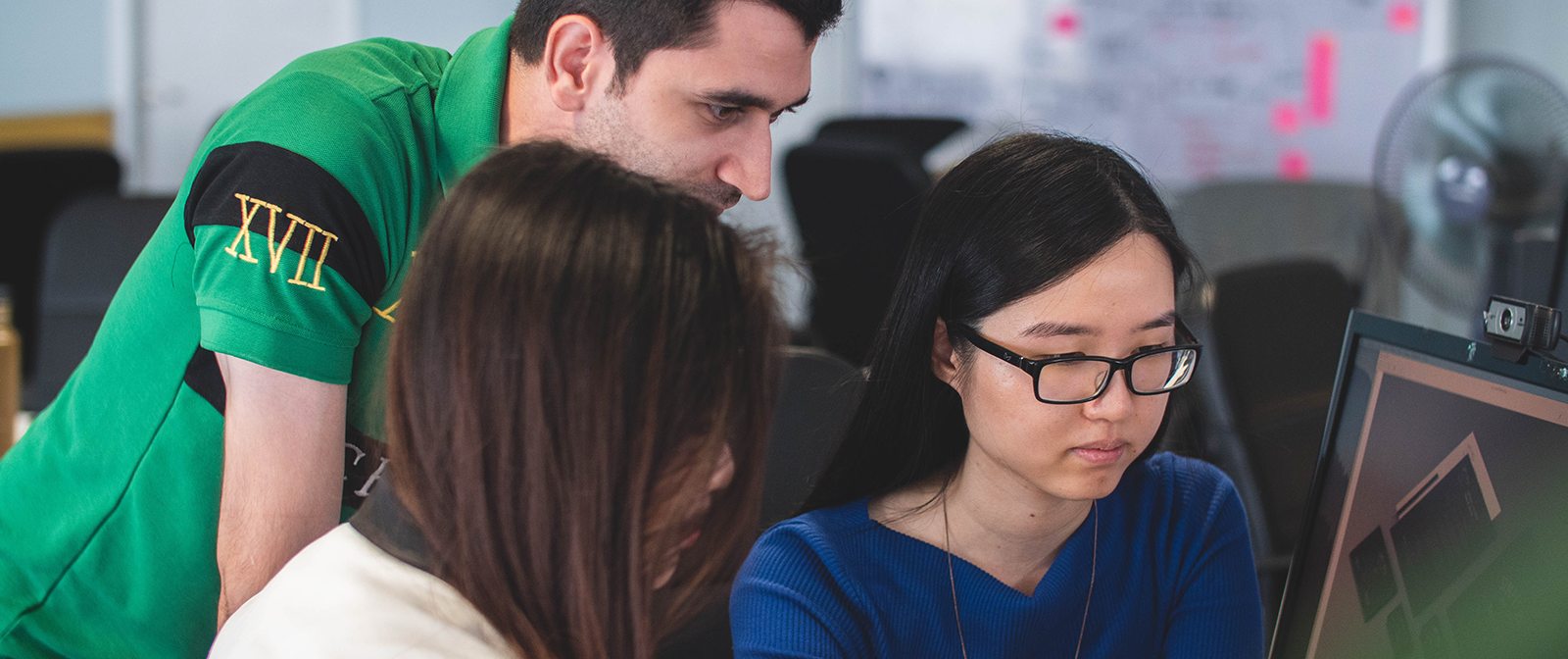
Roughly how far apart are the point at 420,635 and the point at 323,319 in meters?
0.39

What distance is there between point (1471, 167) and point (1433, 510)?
2056mm

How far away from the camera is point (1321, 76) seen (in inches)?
157

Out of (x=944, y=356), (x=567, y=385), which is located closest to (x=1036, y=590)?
(x=944, y=356)

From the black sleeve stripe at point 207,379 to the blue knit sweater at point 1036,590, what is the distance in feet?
1.51

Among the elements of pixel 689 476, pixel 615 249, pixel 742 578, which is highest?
pixel 615 249

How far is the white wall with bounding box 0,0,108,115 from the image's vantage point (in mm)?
3158

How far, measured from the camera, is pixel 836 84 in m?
3.70

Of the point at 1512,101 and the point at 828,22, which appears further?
the point at 1512,101

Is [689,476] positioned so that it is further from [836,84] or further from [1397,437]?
[836,84]

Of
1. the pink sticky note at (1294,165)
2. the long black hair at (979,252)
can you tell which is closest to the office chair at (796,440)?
the long black hair at (979,252)

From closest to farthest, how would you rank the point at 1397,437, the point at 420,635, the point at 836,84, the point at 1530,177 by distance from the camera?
1. the point at 420,635
2. the point at 1397,437
3. the point at 1530,177
4. the point at 836,84

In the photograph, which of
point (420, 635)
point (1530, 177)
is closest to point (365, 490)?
point (420, 635)

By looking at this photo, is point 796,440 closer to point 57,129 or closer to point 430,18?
point 430,18

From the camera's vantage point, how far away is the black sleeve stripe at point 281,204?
2.96ft
